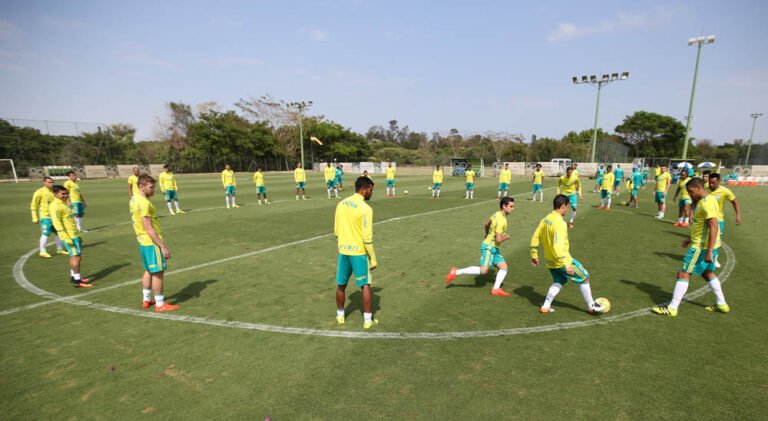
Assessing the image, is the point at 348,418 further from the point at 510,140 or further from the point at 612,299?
the point at 510,140

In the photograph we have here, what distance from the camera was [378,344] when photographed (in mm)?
4789

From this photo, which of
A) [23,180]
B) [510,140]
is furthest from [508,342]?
[510,140]

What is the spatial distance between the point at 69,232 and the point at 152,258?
306cm

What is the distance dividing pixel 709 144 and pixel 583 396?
124975 millimetres

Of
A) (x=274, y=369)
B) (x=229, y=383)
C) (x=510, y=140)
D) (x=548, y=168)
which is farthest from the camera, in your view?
(x=510, y=140)

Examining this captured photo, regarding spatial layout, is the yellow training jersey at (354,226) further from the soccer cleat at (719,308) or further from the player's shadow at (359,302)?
the soccer cleat at (719,308)

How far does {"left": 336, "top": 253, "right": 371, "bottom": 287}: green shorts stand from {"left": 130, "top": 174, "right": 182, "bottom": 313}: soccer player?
277cm

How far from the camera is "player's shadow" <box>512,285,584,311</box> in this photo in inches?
237

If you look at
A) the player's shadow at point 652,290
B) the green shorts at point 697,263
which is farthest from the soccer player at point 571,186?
the green shorts at point 697,263

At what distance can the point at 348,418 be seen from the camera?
3385 millimetres

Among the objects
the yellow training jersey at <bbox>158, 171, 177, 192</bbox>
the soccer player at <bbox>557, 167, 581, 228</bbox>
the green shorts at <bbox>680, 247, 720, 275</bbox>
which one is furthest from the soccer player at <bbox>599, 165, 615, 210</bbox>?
the yellow training jersey at <bbox>158, 171, 177, 192</bbox>

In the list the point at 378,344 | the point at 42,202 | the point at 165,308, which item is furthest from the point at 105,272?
the point at 378,344

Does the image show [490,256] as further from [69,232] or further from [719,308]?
[69,232]

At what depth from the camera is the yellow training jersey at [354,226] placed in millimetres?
4836
